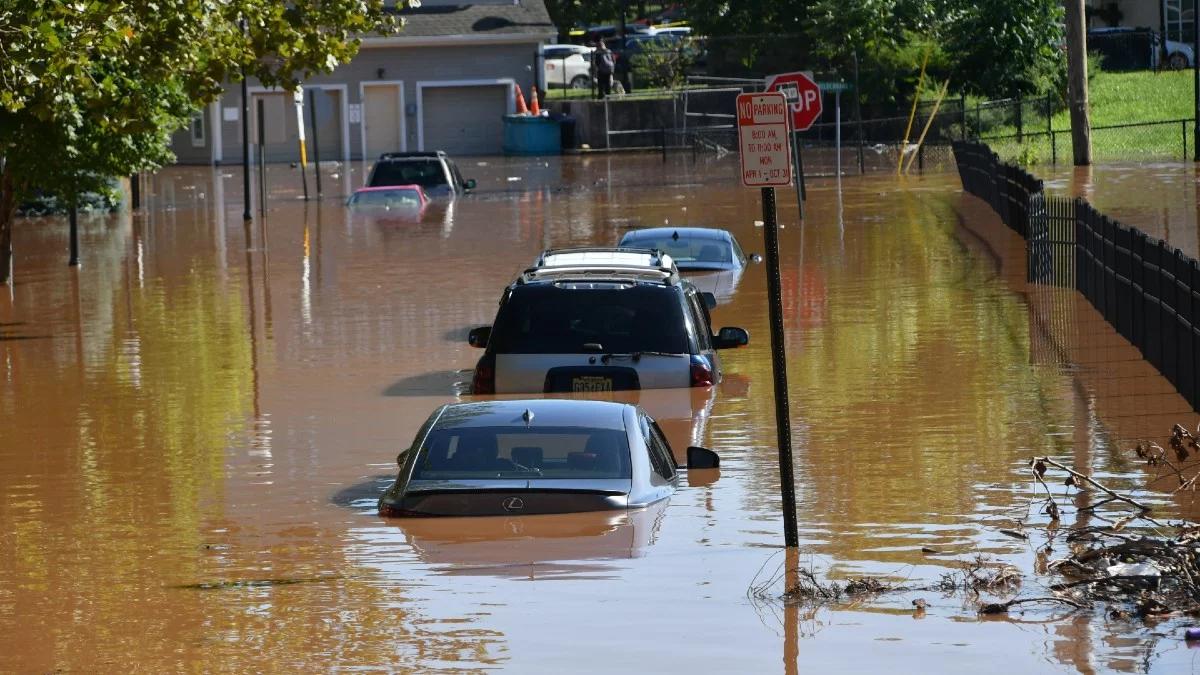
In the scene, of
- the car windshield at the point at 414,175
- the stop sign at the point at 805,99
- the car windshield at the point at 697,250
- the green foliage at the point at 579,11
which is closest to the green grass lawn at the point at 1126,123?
the stop sign at the point at 805,99

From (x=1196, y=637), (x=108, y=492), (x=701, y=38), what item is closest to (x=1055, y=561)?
(x=1196, y=637)

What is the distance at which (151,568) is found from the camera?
36.9 feet

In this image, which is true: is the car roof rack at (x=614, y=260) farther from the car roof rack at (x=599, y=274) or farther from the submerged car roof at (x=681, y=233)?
the submerged car roof at (x=681, y=233)

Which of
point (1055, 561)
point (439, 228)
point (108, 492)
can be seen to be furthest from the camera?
point (439, 228)

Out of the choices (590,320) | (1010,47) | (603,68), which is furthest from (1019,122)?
(590,320)

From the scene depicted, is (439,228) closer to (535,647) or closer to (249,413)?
(249,413)

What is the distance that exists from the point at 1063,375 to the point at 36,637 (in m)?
11.2

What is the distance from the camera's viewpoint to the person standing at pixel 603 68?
62406mm

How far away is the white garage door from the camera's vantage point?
214ft

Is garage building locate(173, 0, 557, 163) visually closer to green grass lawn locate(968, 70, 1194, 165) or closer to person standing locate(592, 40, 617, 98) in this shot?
person standing locate(592, 40, 617, 98)

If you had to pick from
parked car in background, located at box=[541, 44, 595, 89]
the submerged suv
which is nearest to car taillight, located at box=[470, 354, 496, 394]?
the submerged suv

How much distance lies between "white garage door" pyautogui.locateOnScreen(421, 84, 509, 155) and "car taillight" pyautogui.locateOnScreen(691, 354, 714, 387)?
164ft

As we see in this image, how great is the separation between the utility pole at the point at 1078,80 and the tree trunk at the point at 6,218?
883 inches

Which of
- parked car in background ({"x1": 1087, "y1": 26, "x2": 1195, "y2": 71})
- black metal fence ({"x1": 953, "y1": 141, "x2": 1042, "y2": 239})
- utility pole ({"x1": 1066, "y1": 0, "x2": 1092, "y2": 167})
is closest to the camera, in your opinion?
black metal fence ({"x1": 953, "y1": 141, "x2": 1042, "y2": 239})
